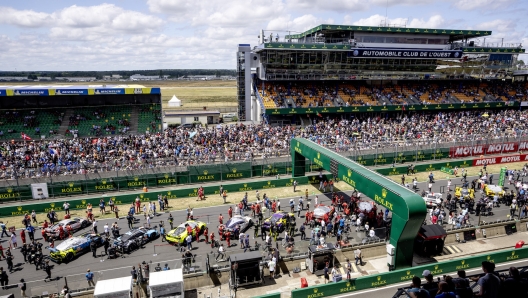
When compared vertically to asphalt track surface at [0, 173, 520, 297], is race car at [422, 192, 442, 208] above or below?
above

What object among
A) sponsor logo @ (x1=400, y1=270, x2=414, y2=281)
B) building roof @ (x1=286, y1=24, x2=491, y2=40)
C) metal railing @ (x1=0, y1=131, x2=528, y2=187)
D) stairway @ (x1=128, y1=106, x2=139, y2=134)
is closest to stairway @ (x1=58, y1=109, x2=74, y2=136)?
stairway @ (x1=128, y1=106, x2=139, y2=134)

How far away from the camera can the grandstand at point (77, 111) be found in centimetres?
4219

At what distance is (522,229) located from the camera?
73.9ft

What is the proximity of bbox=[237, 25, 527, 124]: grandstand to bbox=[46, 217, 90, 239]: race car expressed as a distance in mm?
27474

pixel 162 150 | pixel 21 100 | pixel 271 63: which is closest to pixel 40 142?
pixel 21 100

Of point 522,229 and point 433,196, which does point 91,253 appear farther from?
point 522,229

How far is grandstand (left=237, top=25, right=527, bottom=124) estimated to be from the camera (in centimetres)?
4916

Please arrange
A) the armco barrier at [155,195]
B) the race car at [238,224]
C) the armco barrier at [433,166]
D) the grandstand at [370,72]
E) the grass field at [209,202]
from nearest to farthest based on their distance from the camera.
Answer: the race car at [238,224], the grass field at [209,202], the armco barrier at [155,195], the armco barrier at [433,166], the grandstand at [370,72]

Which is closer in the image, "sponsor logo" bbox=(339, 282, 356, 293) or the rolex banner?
"sponsor logo" bbox=(339, 282, 356, 293)

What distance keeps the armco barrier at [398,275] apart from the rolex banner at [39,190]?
23.1 metres

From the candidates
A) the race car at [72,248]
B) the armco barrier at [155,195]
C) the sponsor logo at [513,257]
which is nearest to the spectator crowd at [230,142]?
the armco barrier at [155,195]

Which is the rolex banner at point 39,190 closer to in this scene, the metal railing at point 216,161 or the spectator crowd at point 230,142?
the metal railing at point 216,161

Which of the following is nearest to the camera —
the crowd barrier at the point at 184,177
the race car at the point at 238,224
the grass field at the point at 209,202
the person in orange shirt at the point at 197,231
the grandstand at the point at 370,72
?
the person in orange shirt at the point at 197,231

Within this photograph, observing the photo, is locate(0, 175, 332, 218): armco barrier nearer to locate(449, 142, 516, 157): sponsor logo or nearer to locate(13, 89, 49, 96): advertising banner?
locate(449, 142, 516, 157): sponsor logo
